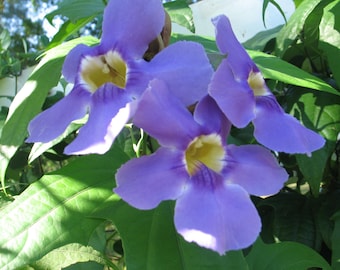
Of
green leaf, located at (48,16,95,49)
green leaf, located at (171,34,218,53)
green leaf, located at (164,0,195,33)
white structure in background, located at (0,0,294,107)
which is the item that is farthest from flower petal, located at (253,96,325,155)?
white structure in background, located at (0,0,294,107)

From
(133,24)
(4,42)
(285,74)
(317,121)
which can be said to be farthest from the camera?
(4,42)

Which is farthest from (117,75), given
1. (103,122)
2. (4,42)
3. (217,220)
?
(4,42)

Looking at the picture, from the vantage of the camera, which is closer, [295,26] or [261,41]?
[295,26]

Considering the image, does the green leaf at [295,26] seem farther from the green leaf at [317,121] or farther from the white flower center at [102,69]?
the white flower center at [102,69]

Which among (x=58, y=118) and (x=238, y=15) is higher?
(x=58, y=118)

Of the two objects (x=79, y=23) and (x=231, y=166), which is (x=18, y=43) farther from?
(x=231, y=166)

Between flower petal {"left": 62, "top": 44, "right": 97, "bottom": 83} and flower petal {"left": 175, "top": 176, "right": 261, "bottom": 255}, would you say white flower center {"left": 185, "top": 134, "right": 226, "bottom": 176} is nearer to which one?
flower petal {"left": 175, "top": 176, "right": 261, "bottom": 255}

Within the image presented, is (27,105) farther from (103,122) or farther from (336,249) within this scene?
(336,249)
